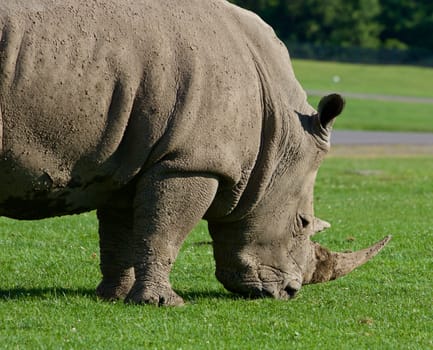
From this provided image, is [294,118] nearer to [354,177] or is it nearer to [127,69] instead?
[127,69]

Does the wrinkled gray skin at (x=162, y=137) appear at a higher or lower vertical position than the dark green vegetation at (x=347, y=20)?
higher

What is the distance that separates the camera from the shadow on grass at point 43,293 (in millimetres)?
9555

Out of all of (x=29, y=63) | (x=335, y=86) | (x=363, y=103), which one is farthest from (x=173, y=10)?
(x=335, y=86)

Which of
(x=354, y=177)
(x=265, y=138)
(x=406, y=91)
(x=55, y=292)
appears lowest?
(x=406, y=91)

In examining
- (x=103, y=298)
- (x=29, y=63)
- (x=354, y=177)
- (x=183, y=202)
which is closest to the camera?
(x=29, y=63)

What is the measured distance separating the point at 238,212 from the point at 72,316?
160 cm

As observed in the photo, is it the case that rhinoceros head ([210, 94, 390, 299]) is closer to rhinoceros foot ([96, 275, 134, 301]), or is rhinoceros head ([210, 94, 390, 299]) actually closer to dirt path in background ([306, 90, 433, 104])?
rhinoceros foot ([96, 275, 134, 301])

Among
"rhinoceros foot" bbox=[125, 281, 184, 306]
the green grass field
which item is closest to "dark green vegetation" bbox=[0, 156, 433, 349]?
"rhinoceros foot" bbox=[125, 281, 184, 306]

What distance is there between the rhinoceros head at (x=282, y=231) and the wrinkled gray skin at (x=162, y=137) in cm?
1

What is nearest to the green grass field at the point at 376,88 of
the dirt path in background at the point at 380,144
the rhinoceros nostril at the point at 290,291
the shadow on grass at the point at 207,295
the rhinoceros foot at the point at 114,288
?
the dirt path in background at the point at 380,144

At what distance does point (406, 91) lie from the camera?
59.5 metres

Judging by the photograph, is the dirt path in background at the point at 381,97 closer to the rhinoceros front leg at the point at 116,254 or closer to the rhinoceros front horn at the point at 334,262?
the rhinoceros front horn at the point at 334,262

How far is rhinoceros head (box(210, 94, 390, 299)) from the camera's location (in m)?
9.59

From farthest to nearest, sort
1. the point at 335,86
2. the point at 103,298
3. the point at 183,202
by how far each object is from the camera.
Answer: the point at 335,86, the point at 103,298, the point at 183,202
